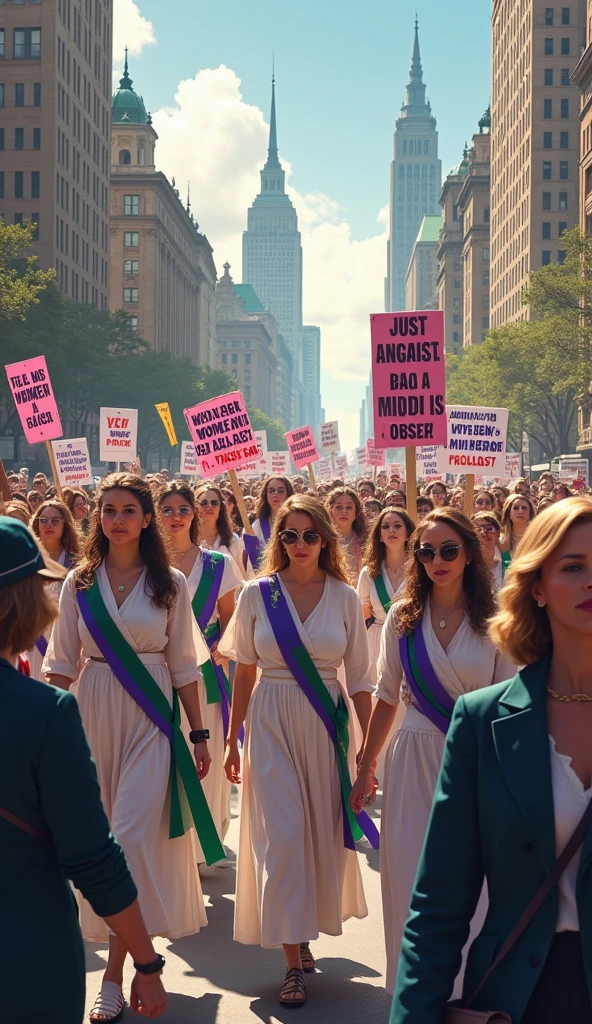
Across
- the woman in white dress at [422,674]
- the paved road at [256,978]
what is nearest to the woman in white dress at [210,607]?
the paved road at [256,978]

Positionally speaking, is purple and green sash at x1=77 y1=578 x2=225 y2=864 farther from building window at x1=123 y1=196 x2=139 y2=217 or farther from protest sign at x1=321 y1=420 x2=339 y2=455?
building window at x1=123 y1=196 x2=139 y2=217

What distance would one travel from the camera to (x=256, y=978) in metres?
6.05

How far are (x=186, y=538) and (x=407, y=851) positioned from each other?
327cm

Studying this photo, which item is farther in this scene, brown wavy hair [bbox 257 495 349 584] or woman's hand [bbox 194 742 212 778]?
brown wavy hair [bbox 257 495 349 584]

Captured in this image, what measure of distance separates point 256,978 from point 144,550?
1.94 meters

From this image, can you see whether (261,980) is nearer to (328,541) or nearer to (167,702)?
(167,702)

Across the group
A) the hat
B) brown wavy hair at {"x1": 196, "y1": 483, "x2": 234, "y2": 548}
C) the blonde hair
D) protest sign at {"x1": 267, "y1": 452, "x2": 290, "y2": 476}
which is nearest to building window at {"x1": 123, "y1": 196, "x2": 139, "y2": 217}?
protest sign at {"x1": 267, "y1": 452, "x2": 290, "y2": 476}

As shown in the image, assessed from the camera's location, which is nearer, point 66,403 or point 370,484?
point 370,484

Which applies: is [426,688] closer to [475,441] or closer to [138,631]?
[138,631]

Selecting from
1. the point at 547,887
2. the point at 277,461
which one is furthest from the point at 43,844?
the point at 277,461

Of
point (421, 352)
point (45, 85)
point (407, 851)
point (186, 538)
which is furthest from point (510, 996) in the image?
point (45, 85)

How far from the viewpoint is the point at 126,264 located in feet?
Result: 377

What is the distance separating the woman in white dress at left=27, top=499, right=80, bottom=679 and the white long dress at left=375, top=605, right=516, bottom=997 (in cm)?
461

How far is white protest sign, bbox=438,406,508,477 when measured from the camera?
13.7 meters
